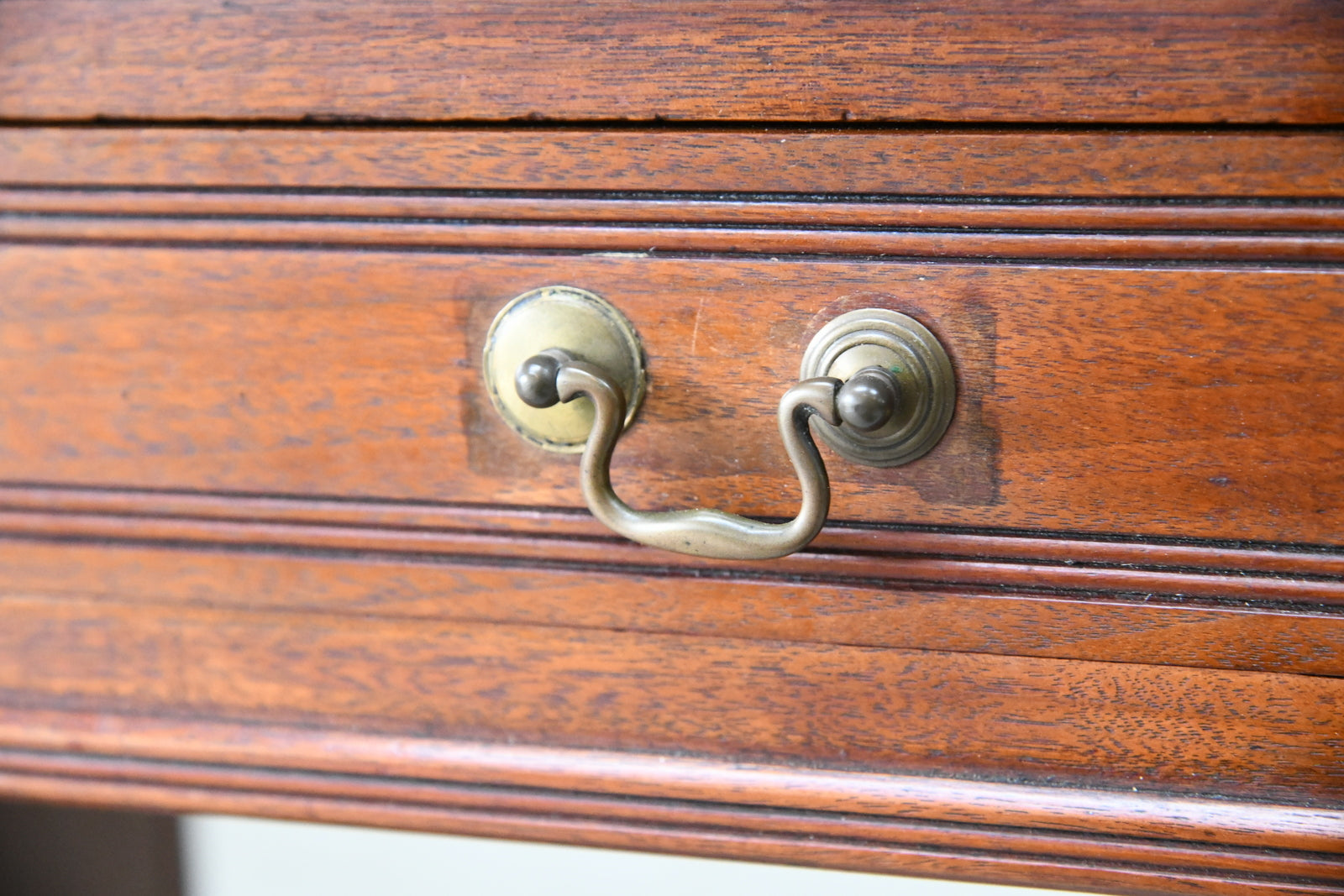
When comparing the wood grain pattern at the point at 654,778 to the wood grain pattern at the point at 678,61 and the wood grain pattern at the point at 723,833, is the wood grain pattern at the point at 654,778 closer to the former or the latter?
the wood grain pattern at the point at 723,833

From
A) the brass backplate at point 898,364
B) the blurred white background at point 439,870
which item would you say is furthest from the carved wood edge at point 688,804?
the blurred white background at point 439,870

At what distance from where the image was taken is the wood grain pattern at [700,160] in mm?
271

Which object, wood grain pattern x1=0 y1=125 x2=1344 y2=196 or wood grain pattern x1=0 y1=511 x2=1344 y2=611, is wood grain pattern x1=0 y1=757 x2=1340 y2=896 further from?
wood grain pattern x1=0 y1=125 x2=1344 y2=196

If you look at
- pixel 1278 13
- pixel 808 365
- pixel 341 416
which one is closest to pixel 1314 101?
pixel 1278 13

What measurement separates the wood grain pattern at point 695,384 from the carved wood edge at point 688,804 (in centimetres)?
8

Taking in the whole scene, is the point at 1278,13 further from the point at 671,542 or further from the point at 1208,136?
the point at 671,542

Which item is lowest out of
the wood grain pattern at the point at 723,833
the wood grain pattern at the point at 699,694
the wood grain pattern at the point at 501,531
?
the wood grain pattern at the point at 723,833

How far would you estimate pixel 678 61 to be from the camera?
287 mm

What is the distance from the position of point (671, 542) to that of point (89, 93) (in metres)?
0.23

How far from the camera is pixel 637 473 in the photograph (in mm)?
320

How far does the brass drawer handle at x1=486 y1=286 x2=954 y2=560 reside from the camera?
268mm

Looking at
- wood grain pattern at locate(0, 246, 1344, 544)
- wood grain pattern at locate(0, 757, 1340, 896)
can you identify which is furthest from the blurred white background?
wood grain pattern at locate(0, 246, 1344, 544)

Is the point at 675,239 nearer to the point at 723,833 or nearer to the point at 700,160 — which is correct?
the point at 700,160

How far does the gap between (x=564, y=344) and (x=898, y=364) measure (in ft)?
0.31
